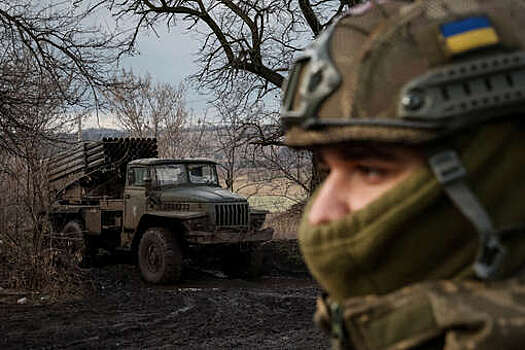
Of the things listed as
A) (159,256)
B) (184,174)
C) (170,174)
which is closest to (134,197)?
(170,174)

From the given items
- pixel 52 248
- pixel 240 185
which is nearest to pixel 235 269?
pixel 52 248

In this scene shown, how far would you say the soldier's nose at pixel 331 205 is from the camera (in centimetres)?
102

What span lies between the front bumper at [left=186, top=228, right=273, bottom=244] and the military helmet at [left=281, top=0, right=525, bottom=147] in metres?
9.97

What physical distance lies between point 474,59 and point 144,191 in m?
11.2

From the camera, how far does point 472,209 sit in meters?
0.89

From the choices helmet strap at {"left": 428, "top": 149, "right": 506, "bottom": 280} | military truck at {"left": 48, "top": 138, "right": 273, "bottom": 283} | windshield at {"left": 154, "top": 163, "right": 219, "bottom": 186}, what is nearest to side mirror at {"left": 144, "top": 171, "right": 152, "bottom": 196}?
military truck at {"left": 48, "top": 138, "right": 273, "bottom": 283}

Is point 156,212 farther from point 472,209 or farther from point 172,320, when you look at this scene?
point 472,209

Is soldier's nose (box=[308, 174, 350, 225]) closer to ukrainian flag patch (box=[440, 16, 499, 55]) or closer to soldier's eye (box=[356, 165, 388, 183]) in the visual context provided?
soldier's eye (box=[356, 165, 388, 183])

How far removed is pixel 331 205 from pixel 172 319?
7294 mm

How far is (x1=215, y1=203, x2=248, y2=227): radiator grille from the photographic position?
11.2 metres

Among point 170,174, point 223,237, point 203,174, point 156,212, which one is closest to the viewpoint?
point 223,237

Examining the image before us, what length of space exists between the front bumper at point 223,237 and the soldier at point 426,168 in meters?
9.95

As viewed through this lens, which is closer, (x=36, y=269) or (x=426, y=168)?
(x=426, y=168)

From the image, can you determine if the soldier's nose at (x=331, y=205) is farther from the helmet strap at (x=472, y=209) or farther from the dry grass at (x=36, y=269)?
the dry grass at (x=36, y=269)
